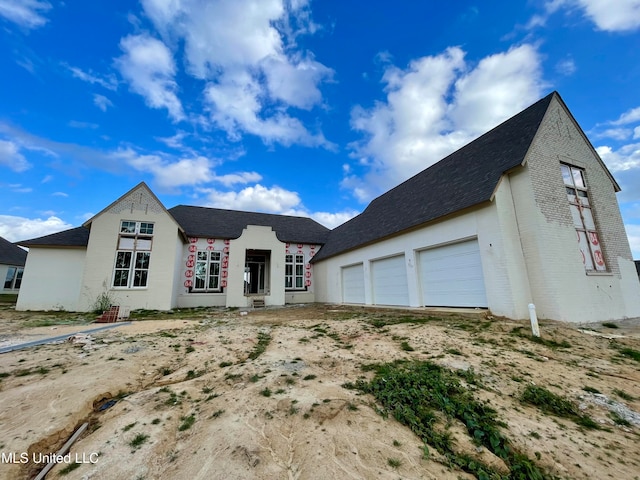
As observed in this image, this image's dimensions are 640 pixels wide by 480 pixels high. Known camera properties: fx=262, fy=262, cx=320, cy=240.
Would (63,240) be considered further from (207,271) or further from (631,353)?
(631,353)

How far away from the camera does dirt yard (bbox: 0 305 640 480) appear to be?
8.08 ft

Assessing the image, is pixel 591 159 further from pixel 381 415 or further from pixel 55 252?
pixel 55 252

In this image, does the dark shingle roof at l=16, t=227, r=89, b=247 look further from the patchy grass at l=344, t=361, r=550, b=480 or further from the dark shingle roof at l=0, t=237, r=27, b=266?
the patchy grass at l=344, t=361, r=550, b=480

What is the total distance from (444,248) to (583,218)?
17.0 ft

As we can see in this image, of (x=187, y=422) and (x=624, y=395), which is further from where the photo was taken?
(x=624, y=395)

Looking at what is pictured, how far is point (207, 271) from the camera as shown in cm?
1786

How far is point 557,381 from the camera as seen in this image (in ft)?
13.7

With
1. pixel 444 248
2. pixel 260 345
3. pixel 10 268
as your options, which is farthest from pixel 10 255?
pixel 444 248

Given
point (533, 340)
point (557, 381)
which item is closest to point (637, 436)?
point (557, 381)

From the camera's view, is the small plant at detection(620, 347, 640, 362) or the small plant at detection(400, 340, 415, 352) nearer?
the small plant at detection(620, 347, 640, 362)

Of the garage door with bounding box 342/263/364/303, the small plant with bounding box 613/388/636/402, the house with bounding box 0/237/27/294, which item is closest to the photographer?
the small plant with bounding box 613/388/636/402

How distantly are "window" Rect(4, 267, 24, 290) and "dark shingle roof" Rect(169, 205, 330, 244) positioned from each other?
18.8 m

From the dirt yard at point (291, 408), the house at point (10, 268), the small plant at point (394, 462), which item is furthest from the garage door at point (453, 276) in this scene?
the house at point (10, 268)

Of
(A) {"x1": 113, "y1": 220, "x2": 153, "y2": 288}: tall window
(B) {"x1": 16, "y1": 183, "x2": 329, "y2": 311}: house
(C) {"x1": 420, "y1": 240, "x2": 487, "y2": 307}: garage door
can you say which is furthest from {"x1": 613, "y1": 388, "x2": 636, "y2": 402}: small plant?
(A) {"x1": 113, "y1": 220, "x2": 153, "y2": 288}: tall window
